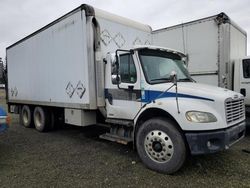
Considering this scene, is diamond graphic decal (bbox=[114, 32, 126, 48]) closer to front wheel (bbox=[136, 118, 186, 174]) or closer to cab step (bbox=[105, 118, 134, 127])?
cab step (bbox=[105, 118, 134, 127])

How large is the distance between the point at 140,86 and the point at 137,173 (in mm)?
1732

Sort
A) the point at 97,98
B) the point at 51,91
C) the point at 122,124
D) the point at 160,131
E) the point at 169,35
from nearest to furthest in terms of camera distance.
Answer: the point at 160,131
the point at 122,124
the point at 97,98
the point at 51,91
the point at 169,35

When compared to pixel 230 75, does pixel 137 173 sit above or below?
below

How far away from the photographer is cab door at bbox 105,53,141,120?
4949 millimetres

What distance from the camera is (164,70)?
16.7 feet

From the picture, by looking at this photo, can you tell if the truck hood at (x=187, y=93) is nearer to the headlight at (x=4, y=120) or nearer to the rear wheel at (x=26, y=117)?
the headlight at (x=4, y=120)

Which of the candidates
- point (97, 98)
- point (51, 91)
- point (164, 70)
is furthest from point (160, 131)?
point (51, 91)

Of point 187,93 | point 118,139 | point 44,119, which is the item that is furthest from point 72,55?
point 187,93

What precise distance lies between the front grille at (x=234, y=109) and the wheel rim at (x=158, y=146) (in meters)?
1.15

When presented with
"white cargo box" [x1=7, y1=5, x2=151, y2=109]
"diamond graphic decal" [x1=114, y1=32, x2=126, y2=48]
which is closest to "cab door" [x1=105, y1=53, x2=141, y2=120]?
"white cargo box" [x1=7, y1=5, x2=151, y2=109]

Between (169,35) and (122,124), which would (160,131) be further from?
(169,35)

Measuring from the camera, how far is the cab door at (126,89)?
16.2 feet

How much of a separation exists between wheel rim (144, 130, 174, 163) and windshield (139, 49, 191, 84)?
1.10 metres

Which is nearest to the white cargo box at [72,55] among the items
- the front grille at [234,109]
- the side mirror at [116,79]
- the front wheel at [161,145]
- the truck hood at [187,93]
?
the side mirror at [116,79]
